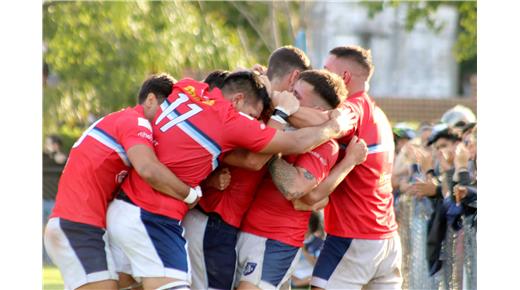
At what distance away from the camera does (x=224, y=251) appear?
271 inches

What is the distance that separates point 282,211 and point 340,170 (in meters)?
0.48

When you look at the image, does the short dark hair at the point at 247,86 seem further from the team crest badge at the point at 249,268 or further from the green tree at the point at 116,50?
the green tree at the point at 116,50

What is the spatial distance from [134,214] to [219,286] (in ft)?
2.62

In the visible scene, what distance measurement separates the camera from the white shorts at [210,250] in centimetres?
688

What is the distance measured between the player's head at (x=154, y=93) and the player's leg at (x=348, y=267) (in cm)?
160

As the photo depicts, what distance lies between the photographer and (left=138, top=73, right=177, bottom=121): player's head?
7082 mm

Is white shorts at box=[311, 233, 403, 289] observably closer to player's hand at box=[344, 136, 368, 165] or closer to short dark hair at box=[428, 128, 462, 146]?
player's hand at box=[344, 136, 368, 165]

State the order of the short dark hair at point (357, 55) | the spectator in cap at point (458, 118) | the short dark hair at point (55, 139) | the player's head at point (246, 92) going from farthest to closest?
the short dark hair at point (55, 139), the spectator in cap at point (458, 118), the short dark hair at point (357, 55), the player's head at point (246, 92)

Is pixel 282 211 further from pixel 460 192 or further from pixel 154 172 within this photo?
pixel 460 192

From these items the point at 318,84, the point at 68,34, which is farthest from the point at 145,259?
the point at 68,34

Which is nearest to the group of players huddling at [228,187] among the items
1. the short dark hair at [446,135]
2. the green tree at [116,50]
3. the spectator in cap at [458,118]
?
the short dark hair at [446,135]

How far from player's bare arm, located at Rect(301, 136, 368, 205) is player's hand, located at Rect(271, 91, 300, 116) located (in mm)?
526

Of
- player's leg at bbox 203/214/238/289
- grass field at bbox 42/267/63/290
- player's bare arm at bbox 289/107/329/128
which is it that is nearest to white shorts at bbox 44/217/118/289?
player's leg at bbox 203/214/238/289

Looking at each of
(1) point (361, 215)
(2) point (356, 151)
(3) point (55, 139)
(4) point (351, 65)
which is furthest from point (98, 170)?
(3) point (55, 139)
